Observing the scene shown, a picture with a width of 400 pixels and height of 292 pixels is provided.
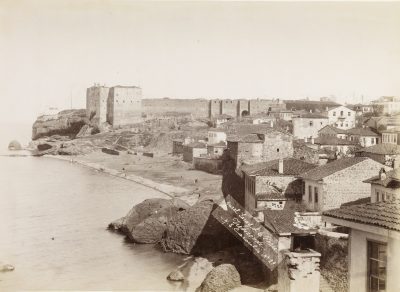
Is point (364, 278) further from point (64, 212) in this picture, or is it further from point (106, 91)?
point (106, 91)

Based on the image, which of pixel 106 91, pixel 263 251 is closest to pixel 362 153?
pixel 263 251

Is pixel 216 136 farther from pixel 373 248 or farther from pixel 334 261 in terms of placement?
pixel 373 248

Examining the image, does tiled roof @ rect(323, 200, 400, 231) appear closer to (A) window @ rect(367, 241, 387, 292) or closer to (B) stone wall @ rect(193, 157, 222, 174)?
(A) window @ rect(367, 241, 387, 292)

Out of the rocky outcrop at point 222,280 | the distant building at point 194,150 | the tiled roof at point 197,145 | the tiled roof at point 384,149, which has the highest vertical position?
the tiled roof at point 384,149

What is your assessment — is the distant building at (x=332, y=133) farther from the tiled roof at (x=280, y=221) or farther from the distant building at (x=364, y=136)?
the tiled roof at (x=280, y=221)

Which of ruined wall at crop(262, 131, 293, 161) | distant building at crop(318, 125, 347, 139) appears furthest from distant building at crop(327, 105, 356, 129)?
ruined wall at crop(262, 131, 293, 161)

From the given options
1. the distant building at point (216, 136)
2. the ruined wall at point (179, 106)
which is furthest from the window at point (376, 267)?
the ruined wall at point (179, 106)

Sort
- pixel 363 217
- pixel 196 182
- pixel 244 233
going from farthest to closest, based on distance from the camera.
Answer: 1. pixel 196 182
2. pixel 244 233
3. pixel 363 217

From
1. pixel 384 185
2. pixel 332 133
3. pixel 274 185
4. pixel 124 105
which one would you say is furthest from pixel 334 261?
pixel 124 105
